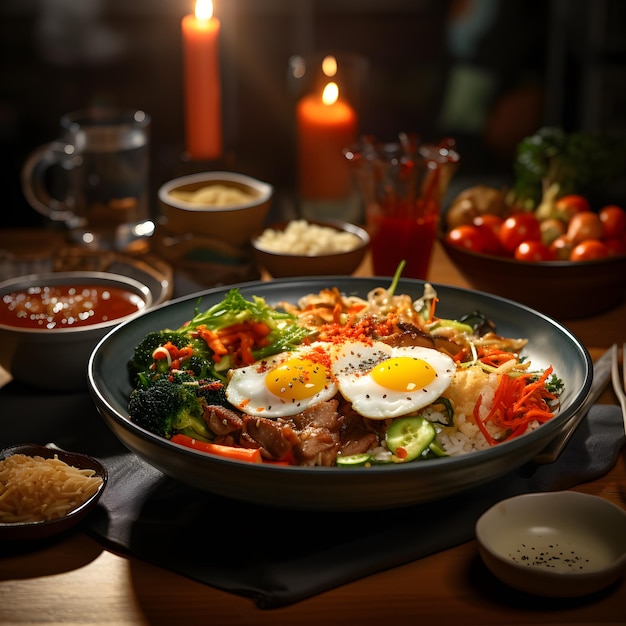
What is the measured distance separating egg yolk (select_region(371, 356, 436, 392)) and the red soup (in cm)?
111

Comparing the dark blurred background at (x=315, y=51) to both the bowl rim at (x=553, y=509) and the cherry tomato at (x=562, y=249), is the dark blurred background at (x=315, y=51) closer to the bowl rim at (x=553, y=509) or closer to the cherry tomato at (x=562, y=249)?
the cherry tomato at (x=562, y=249)

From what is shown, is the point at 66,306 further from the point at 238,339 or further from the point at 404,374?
the point at 404,374

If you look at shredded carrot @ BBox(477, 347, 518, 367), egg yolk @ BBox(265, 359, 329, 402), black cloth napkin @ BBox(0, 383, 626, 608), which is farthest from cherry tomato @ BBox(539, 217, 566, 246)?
egg yolk @ BBox(265, 359, 329, 402)

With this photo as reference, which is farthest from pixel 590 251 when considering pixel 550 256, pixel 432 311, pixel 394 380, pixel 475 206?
pixel 394 380

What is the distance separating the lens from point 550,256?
3889mm

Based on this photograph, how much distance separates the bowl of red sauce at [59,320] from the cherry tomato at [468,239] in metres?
1.37

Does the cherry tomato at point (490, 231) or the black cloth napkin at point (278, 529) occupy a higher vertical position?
the cherry tomato at point (490, 231)

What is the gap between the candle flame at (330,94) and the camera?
492 cm

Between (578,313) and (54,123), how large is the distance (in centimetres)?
437

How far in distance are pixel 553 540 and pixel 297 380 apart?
845 mm

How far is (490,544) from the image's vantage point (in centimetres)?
217

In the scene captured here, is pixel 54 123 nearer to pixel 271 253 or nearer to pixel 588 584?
pixel 271 253

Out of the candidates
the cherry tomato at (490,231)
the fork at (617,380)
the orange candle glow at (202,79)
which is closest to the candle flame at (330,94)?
the orange candle glow at (202,79)

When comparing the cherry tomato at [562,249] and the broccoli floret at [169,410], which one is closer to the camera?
the broccoli floret at [169,410]
